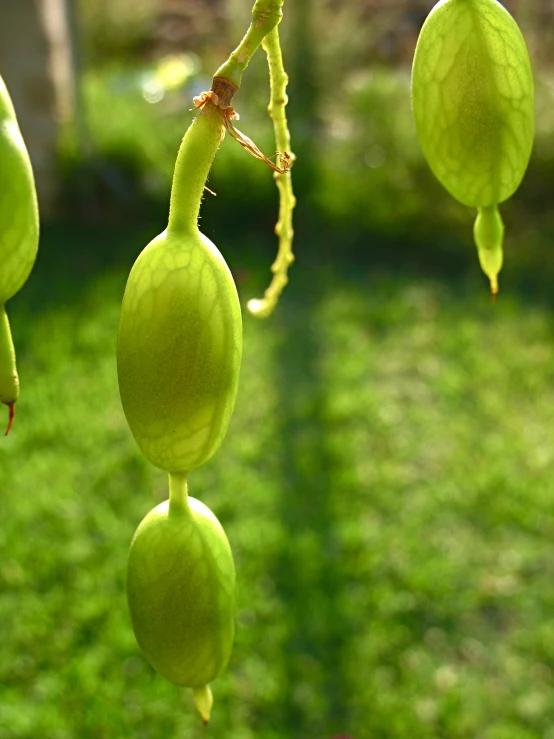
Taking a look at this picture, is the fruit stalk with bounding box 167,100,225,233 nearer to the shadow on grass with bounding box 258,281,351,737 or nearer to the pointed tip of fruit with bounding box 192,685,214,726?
the pointed tip of fruit with bounding box 192,685,214,726

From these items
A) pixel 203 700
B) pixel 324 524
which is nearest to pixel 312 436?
pixel 324 524

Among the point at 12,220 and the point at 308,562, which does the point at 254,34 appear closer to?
the point at 12,220

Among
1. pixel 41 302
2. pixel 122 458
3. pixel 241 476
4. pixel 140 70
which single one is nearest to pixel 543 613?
pixel 241 476

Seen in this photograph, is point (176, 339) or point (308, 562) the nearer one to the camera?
point (176, 339)

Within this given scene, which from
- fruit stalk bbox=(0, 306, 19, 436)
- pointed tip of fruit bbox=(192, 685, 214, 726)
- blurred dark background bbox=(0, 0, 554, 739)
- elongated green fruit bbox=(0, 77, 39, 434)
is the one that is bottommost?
blurred dark background bbox=(0, 0, 554, 739)

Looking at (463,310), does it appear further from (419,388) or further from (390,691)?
(390,691)

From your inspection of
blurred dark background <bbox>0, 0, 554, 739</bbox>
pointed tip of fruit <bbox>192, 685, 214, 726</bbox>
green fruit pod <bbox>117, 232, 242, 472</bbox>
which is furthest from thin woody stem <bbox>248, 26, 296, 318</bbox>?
blurred dark background <bbox>0, 0, 554, 739</bbox>

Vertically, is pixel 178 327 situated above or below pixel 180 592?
above
